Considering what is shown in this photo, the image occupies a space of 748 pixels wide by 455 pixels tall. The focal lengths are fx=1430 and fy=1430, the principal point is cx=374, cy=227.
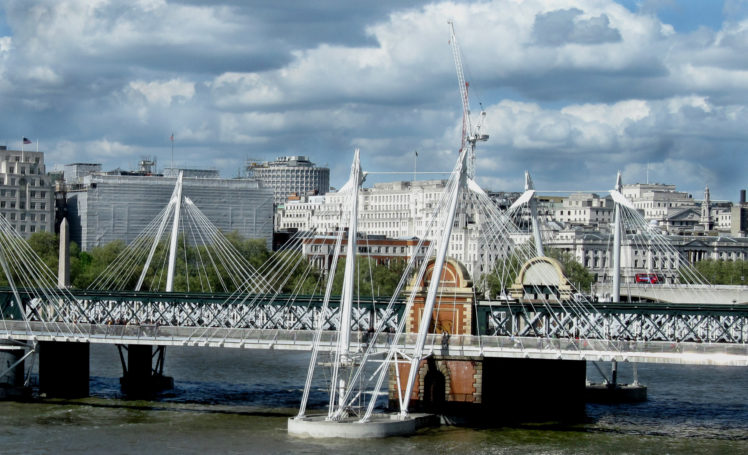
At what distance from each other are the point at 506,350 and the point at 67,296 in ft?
98.7

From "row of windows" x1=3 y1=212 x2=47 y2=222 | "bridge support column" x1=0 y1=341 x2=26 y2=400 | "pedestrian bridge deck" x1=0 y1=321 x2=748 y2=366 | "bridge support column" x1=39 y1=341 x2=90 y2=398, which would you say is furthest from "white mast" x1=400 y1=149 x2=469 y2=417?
"row of windows" x1=3 y1=212 x2=47 y2=222

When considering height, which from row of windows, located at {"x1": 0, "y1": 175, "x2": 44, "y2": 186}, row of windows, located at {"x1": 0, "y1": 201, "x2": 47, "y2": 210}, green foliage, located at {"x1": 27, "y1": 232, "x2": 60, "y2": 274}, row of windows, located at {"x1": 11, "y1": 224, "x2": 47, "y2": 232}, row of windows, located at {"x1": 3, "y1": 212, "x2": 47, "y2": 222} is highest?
row of windows, located at {"x1": 0, "y1": 175, "x2": 44, "y2": 186}

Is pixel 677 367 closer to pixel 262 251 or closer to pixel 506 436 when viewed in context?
pixel 506 436

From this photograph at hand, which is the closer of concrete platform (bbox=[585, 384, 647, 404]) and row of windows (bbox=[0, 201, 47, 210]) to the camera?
concrete platform (bbox=[585, 384, 647, 404])

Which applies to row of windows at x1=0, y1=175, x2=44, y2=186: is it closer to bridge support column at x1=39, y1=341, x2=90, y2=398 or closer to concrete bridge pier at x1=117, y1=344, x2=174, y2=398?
concrete bridge pier at x1=117, y1=344, x2=174, y2=398

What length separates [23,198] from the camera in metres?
195

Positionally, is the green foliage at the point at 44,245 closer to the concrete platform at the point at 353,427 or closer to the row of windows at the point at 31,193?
the row of windows at the point at 31,193

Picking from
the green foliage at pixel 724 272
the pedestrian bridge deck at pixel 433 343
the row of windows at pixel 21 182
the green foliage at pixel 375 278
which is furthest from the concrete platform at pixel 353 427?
the row of windows at pixel 21 182

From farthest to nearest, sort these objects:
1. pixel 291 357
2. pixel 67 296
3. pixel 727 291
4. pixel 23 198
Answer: pixel 23 198, pixel 727 291, pixel 291 357, pixel 67 296

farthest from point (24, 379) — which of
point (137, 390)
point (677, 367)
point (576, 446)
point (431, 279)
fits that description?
point (677, 367)

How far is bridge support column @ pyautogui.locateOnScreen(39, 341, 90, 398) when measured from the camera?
7825cm

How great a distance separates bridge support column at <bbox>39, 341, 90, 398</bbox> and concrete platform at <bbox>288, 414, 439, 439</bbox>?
754 inches

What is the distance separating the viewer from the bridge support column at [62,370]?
7825 cm

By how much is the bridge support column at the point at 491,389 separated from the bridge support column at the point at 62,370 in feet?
61.3
